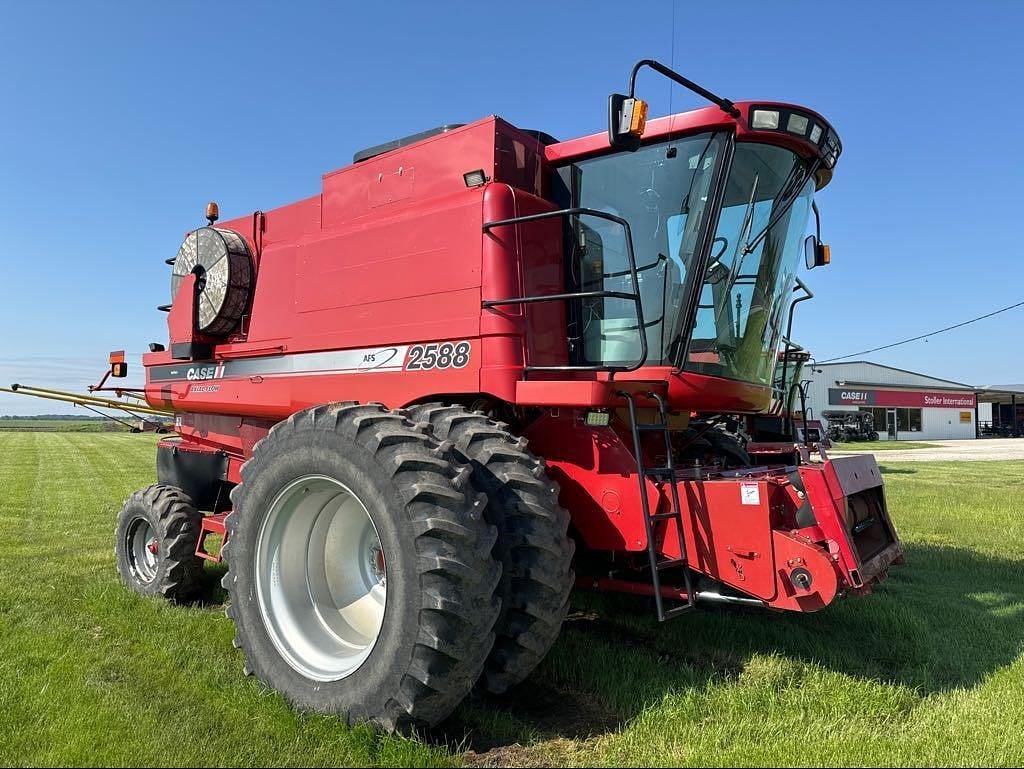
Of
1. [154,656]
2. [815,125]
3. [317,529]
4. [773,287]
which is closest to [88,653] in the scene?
[154,656]

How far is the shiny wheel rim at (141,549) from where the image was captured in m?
5.97

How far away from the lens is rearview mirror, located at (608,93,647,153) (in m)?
3.54

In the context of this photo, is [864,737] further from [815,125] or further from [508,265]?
[815,125]

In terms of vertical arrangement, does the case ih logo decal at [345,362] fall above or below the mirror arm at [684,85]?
below

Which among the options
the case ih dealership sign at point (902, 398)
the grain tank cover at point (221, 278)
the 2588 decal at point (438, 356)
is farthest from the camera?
the case ih dealership sign at point (902, 398)

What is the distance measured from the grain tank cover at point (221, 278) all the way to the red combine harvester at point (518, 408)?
2.14 ft

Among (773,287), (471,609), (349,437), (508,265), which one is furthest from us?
(773,287)

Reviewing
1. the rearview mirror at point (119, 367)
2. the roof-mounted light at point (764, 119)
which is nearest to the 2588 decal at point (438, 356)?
the roof-mounted light at point (764, 119)

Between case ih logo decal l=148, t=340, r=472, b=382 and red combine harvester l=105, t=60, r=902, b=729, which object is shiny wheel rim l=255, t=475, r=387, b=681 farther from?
case ih logo decal l=148, t=340, r=472, b=382

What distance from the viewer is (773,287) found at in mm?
4621

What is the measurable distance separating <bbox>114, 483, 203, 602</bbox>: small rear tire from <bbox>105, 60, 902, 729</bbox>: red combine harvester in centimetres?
63

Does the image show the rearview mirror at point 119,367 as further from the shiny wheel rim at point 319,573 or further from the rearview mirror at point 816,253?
the rearview mirror at point 816,253

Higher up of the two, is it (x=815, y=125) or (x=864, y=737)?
(x=815, y=125)

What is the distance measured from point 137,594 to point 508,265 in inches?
163
